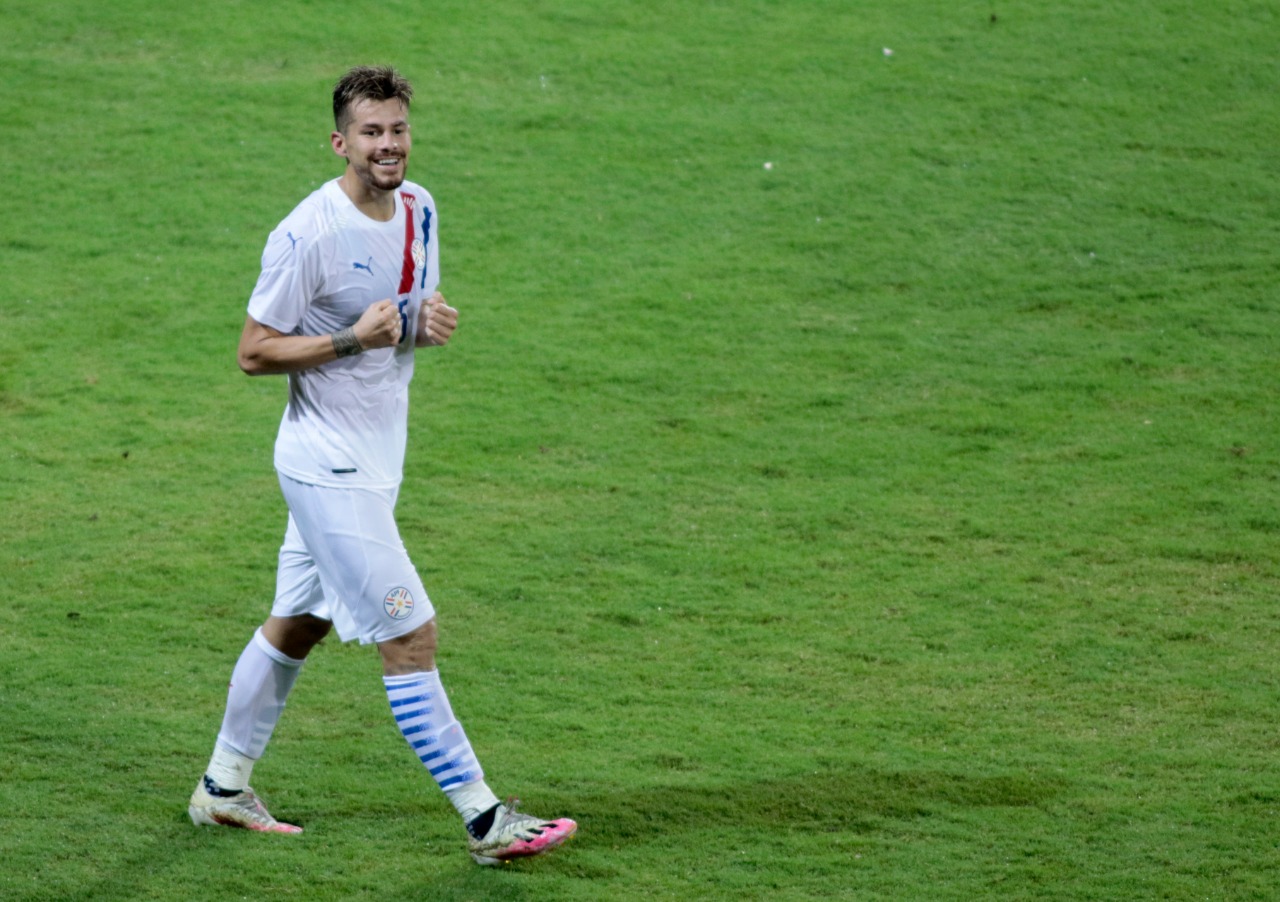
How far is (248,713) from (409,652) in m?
0.53

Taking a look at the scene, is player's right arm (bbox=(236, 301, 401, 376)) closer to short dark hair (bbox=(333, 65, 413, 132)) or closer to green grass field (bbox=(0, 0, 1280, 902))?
short dark hair (bbox=(333, 65, 413, 132))

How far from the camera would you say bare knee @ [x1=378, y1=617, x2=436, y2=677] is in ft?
13.1

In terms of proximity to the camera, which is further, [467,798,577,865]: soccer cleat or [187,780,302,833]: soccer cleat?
[187,780,302,833]: soccer cleat

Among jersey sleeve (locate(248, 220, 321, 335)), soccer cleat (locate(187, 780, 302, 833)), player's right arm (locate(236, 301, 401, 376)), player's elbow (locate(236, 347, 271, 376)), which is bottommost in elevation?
soccer cleat (locate(187, 780, 302, 833))

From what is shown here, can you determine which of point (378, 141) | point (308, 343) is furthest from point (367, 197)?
point (308, 343)

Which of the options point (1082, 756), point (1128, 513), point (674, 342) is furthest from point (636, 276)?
point (1082, 756)

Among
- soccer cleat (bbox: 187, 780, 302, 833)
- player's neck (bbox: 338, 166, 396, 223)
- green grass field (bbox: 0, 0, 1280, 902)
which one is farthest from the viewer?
green grass field (bbox: 0, 0, 1280, 902)

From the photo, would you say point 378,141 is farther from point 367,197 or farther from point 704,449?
point 704,449

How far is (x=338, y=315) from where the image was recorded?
405 centimetres

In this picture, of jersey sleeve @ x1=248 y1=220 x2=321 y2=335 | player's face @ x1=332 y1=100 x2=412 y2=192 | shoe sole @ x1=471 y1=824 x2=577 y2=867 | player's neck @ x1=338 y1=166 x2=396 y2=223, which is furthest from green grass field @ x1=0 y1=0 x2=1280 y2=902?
player's face @ x1=332 y1=100 x2=412 y2=192

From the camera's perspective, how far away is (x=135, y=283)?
28.1 feet

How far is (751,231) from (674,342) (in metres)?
1.34

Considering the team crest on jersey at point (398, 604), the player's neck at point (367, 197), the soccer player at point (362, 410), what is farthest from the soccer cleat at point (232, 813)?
the player's neck at point (367, 197)

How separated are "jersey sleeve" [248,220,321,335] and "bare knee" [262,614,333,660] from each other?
782mm
